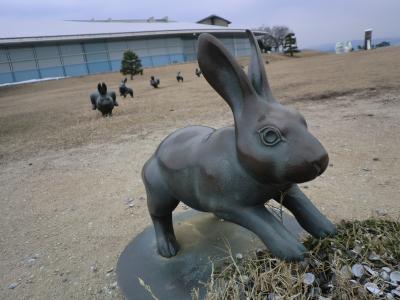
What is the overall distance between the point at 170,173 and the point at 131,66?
26643 mm

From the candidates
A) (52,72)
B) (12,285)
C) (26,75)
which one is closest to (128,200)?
(12,285)

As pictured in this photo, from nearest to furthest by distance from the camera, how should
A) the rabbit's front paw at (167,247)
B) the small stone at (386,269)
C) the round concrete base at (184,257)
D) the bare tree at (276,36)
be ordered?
the small stone at (386,269) → the round concrete base at (184,257) → the rabbit's front paw at (167,247) → the bare tree at (276,36)

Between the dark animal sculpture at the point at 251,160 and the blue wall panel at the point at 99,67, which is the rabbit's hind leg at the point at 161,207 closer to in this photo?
the dark animal sculpture at the point at 251,160

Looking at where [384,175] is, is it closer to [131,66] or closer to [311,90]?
[311,90]

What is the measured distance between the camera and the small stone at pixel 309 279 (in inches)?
49.4

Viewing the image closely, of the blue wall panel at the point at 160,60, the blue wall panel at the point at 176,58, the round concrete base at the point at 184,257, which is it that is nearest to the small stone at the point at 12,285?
the round concrete base at the point at 184,257

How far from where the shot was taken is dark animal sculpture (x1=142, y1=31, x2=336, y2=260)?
53.1 inches

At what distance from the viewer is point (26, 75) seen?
30.5 metres

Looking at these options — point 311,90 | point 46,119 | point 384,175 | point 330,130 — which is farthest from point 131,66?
point 384,175

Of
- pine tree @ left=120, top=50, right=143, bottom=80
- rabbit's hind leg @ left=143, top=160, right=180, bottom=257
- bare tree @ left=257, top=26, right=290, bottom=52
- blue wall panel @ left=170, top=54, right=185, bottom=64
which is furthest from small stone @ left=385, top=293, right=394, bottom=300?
bare tree @ left=257, top=26, right=290, bottom=52

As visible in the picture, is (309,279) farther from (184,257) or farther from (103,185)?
(103,185)

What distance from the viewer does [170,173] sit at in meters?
1.80

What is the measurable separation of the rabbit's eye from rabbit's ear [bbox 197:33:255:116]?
0.58 feet

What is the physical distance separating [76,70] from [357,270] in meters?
35.2
